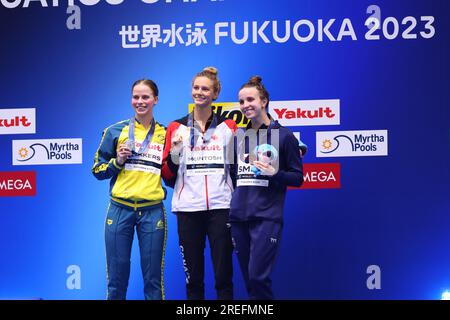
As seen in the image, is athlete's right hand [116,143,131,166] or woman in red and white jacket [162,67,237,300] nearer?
woman in red and white jacket [162,67,237,300]

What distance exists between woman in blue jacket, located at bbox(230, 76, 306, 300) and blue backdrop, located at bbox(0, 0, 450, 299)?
691mm

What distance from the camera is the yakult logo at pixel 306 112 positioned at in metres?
5.91

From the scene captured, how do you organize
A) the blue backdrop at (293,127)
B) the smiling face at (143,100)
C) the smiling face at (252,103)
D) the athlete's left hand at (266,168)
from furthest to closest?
the blue backdrop at (293,127)
the smiling face at (143,100)
the smiling face at (252,103)
the athlete's left hand at (266,168)

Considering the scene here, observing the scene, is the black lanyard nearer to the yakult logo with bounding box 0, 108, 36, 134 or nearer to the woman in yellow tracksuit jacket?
the woman in yellow tracksuit jacket

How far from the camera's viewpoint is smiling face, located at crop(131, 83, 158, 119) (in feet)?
18.4

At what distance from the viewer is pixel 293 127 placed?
19.5ft

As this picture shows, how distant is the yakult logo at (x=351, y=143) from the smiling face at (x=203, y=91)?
0.93 m

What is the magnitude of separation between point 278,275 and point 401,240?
92 centimetres

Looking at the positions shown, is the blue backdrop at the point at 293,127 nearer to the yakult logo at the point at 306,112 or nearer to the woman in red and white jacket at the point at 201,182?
the yakult logo at the point at 306,112

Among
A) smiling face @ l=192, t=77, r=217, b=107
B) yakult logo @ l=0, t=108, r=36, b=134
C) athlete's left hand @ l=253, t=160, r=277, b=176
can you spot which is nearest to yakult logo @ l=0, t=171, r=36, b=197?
yakult logo @ l=0, t=108, r=36, b=134

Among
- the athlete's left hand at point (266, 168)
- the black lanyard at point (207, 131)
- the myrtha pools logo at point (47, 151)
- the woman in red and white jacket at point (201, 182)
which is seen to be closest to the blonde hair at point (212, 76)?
the woman in red and white jacket at point (201, 182)

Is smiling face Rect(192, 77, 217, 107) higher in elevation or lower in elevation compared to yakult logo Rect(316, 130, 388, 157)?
higher

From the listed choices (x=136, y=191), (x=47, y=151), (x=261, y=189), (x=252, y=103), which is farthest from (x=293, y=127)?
(x=47, y=151)

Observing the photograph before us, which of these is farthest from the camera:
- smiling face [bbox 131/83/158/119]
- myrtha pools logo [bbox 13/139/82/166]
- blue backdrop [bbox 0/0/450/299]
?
myrtha pools logo [bbox 13/139/82/166]
